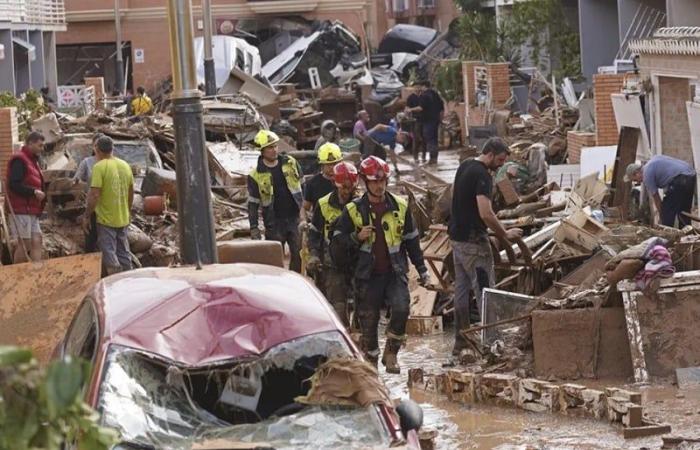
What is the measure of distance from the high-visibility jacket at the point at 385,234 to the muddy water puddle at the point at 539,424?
968 millimetres

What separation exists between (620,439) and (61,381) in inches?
258

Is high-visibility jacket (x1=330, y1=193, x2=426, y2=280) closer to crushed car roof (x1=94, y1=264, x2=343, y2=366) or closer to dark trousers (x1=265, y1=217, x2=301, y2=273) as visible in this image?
crushed car roof (x1=94, y1=264, x2=343, y2=366)

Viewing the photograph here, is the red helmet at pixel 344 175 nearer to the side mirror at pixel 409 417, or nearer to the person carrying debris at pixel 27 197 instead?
the person carrying debris at pixel 27 197

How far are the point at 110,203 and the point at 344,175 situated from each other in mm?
3670

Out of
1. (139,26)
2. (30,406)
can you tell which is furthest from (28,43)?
(30,406)

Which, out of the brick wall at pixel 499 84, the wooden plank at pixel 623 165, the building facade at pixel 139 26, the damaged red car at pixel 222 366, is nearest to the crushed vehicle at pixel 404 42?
the building facade at pixel 139 26

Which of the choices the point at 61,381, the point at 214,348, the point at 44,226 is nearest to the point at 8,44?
the point at 44,226

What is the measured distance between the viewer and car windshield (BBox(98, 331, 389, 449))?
24.6 feet

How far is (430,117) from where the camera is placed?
34000 millimetres

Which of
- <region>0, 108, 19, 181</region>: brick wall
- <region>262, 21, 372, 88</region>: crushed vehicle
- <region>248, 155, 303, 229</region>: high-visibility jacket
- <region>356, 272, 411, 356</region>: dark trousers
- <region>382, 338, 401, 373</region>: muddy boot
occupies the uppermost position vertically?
<region>262, 21, 372, 88</region>: crushed vehicle

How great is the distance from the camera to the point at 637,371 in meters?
11.7

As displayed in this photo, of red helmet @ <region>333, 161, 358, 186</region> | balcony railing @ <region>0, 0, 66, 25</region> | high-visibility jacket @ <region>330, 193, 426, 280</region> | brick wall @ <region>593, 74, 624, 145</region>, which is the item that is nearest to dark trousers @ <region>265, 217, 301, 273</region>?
red helmet @ <region>333, 161, 358, 186</region>

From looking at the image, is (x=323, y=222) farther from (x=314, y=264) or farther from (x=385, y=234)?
(x=385, y=234)

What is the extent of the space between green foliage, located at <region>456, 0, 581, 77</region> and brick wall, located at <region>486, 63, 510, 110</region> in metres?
2.38
